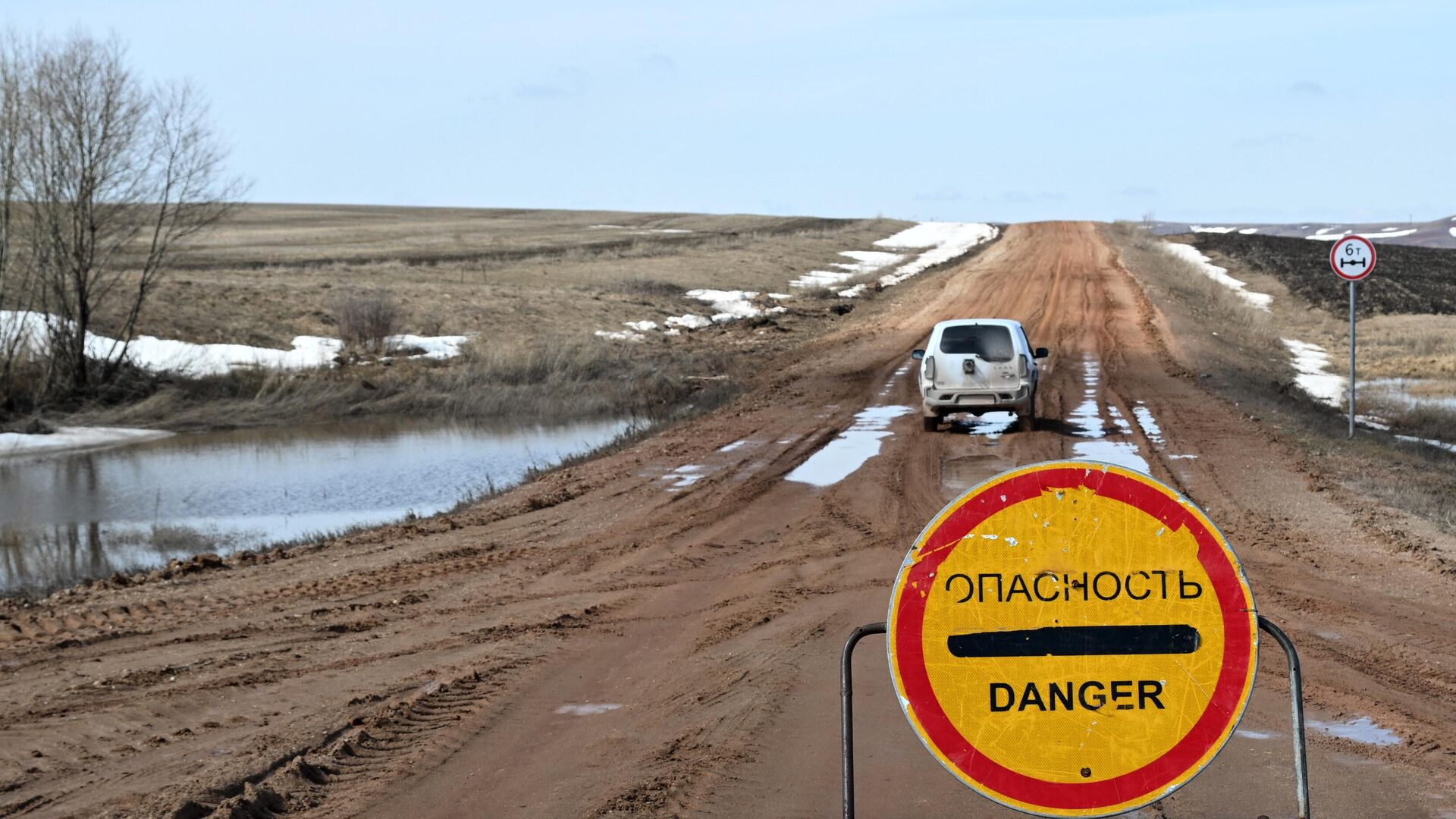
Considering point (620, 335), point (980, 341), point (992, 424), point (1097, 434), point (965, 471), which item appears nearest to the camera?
point (965, 471)

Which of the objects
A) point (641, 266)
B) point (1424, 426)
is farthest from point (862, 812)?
point (641, 266)

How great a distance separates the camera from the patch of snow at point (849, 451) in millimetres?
16109

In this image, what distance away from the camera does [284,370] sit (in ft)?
108

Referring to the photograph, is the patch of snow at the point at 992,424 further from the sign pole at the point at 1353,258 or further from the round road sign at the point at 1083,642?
the round road sign at the point at 1083,642

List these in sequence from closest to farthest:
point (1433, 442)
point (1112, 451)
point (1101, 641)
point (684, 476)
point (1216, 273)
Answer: point (1101, 641) < point (684, 476) < point (1112, 451) < point (1433, 442) < point (1216, 273)

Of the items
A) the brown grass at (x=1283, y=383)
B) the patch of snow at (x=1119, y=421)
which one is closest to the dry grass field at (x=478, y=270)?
the brown grass at (x=1283, y=383)

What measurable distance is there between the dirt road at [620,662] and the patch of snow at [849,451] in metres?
0.36

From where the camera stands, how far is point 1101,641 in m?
3.55

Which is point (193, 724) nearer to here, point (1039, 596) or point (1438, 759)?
point (1039, 596)

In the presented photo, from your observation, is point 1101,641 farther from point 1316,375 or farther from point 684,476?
point 1316,375

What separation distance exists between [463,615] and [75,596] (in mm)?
4244

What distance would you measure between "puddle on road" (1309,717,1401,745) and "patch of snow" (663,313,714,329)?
34.5m

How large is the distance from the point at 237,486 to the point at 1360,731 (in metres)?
18.8

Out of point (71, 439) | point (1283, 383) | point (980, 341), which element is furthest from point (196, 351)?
point (1283, 383)
